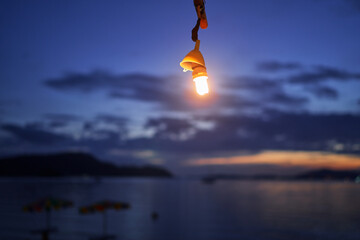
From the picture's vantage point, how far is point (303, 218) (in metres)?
49.7

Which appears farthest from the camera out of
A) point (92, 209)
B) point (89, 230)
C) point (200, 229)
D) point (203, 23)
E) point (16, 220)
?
point (16, 220)

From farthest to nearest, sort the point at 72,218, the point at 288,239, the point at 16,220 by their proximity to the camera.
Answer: the point at 72,218
the point at 16,220
the point at 288,239

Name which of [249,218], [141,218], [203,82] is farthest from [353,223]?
[203,82]

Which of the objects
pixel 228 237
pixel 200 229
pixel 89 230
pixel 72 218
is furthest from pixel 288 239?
pixel 72 218

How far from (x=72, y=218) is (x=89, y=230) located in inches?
488

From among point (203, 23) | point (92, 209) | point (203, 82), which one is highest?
point (203, 23)

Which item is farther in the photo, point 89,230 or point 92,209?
point 89,230

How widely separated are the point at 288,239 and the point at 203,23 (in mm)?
34247

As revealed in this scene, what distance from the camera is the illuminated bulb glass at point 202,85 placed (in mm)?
2863

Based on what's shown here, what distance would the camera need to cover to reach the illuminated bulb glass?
286cm

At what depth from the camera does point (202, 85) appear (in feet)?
9.41

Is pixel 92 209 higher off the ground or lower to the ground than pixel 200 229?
higher

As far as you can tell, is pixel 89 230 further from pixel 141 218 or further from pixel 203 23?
pixel 203 23

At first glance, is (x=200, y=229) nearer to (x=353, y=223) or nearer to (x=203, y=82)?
(x=353, y=223)
